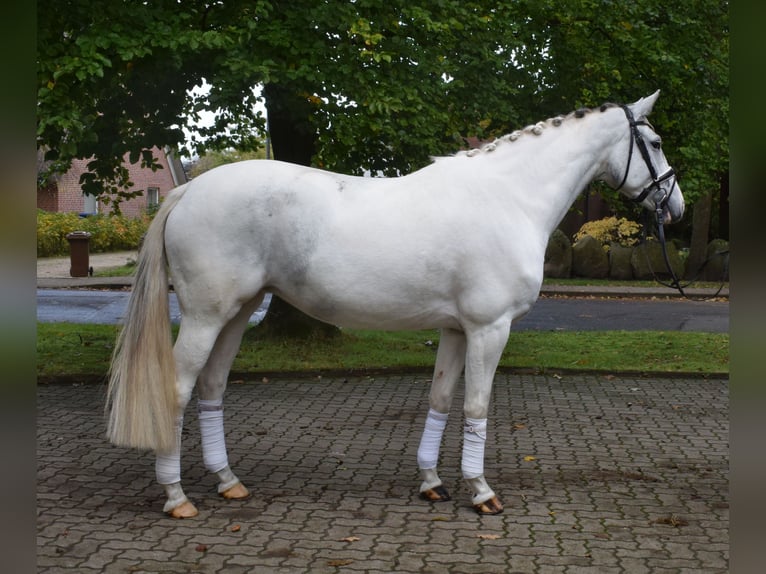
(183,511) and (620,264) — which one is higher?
(620,264)

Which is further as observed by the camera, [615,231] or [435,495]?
[615,231]

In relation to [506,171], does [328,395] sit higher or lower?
lower

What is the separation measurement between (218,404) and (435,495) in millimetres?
1504

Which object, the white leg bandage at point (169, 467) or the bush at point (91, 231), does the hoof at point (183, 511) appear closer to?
the white leg bandage at point (169, 467)

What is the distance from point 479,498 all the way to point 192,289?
2.15 m

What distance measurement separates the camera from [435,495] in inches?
209

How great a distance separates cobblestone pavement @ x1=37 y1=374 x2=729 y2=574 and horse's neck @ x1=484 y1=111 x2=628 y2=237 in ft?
6.09

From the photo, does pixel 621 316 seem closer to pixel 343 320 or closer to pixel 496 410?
pixel 496 410

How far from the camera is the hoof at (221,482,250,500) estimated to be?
206 inches

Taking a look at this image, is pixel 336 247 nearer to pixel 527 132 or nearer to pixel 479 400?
pixel 479 400

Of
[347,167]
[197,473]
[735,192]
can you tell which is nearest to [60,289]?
[347,167]

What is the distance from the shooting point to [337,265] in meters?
4.96

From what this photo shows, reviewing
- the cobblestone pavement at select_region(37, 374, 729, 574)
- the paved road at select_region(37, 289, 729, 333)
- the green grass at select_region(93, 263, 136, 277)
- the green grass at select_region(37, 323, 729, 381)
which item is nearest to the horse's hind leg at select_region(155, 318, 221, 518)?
the cobblestone pavement at select_region(37, 374, 729, 574)

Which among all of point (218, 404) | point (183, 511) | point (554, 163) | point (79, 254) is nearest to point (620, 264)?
point (79, 254)
